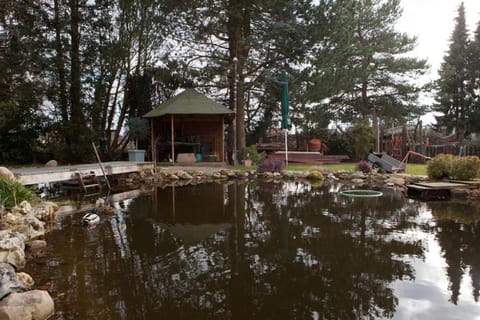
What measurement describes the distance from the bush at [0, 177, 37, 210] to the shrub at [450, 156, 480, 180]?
1049 cm

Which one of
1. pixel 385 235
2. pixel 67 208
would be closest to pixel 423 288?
pixel 385 235

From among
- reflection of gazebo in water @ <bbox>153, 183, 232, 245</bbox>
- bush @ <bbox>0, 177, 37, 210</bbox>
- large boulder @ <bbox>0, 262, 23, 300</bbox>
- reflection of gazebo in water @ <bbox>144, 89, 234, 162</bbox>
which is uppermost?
reflection of gazebo in water @ <bbox>144, 89, 234, 162</bbox>

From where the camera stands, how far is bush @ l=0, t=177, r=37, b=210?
5.59 metres

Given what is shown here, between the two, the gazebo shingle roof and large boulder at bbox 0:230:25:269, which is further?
the gazebo shingle roof

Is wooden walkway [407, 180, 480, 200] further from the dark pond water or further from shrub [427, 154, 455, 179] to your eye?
the dark pond water

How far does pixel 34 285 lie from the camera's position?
10.8 ft

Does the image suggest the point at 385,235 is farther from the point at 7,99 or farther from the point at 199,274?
the point at 7,99

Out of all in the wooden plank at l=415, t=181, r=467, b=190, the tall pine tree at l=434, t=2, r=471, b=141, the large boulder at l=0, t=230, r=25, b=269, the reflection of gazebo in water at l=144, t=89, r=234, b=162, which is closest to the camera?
the large boulder at l=0, t=230, r=25, b=269

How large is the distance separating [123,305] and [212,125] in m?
14.3

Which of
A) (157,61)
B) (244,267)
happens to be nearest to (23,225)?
(244,267)

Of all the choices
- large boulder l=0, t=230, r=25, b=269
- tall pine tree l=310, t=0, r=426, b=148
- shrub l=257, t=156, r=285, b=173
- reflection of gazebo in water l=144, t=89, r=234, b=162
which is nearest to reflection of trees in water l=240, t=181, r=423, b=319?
large boulder l=0, t=230, r=25, b=269

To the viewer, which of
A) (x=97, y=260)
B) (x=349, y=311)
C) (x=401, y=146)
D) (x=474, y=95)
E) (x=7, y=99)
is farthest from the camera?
(x=474, y=95)

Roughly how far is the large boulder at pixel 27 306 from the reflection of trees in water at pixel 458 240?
3553 millimetres

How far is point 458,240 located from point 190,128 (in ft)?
45.4
